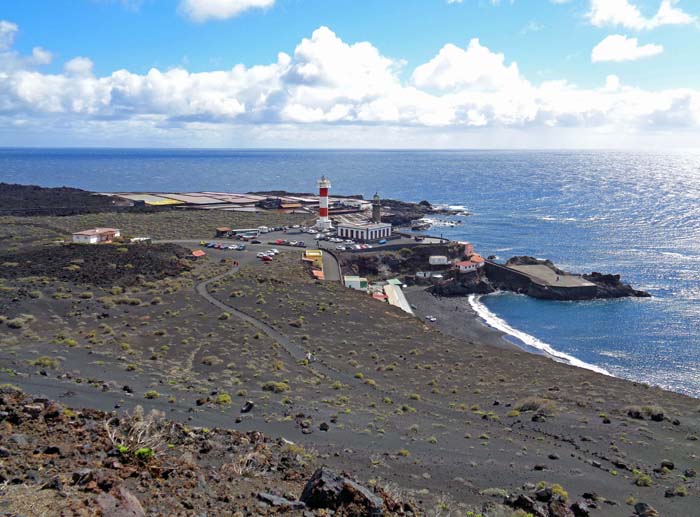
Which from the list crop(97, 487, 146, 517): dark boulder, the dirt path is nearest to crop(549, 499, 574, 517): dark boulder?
crop(97, 487, 146, 517): dark boulder

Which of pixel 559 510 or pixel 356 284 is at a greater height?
pixel 559 510

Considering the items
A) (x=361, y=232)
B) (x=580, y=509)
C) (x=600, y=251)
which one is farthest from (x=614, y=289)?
(x=580, y=509)

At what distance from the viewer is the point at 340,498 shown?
39.4 ft

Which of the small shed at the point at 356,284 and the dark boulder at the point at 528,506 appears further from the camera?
the small shed at the point at 356,284

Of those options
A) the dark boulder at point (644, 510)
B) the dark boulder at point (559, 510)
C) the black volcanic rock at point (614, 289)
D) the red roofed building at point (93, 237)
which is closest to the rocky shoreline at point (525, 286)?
the black volcanic rock at point (614, 289)

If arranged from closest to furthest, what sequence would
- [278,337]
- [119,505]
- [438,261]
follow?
[119,505]
[278,337]
[438,261]

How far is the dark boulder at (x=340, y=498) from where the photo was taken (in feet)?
39.1

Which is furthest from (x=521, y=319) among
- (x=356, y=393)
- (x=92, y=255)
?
(x=92, y=255)

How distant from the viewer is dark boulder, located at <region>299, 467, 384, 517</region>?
39.1ft

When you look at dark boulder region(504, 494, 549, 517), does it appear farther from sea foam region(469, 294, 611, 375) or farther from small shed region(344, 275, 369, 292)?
small shed region(344, 275, 369, 292)

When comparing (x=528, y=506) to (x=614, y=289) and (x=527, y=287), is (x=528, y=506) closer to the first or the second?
(x=527, y=287)

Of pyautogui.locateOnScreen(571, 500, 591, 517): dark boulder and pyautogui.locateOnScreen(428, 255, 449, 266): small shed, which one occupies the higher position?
pyautogui.locateOnScreen(571, 500, 591, 517): dark boulder

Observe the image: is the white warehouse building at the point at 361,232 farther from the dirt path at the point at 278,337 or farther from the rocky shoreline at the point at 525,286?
the dirt path at the point at 278,337

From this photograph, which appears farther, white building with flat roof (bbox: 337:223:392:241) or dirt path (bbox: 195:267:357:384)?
white building with flat roof (bbox: 337:223:392:241)
